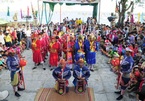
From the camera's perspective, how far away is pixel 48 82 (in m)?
7.64

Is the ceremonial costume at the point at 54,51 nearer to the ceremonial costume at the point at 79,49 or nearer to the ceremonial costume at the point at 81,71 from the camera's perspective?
the ceremonial costume at the point at 79,49

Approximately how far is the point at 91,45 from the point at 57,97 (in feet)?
9.29

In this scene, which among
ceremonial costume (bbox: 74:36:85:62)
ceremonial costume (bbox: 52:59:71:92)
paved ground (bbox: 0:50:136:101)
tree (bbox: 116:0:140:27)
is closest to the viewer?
ceremonial costume (bbox: 52:59:71:92)

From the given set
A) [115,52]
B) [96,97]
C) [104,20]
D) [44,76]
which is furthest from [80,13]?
[96,97]

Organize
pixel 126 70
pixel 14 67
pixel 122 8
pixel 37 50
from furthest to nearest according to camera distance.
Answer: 1. pixel 122 8
2. pixel 37 50
3. pixel 14 67
4. pixel 126 70

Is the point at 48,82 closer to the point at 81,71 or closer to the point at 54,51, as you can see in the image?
the point at 54,51

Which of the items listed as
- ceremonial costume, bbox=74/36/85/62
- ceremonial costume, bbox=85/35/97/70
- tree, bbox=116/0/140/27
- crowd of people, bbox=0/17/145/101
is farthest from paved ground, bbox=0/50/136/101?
tree, bbox=116/0/140/27

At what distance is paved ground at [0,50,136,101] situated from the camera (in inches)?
259

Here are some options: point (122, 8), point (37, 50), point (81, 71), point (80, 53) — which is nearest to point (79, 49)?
point (80, 53)

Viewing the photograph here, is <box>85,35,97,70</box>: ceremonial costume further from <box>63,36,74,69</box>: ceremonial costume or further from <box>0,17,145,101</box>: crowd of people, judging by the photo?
<box>63,36,74,69</box>: ceremonial costume

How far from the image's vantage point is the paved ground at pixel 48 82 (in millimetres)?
6575

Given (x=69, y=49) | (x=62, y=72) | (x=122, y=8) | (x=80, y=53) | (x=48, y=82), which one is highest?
(x=122, y=8)

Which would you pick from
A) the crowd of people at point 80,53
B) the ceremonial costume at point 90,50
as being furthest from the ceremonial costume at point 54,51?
the ceremonial costume at point 90,50

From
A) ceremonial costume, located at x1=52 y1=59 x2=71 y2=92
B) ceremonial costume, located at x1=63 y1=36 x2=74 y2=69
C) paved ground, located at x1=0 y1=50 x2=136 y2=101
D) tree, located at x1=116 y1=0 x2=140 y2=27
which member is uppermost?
tree, located at x1=116 y1=0 x2=140 y2=27
